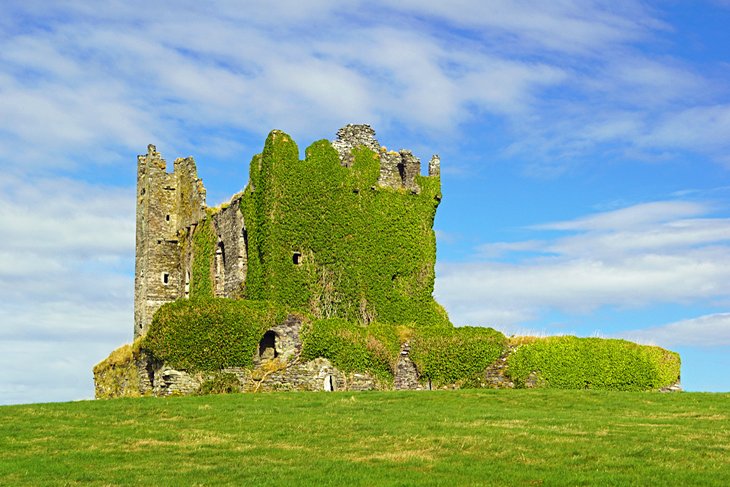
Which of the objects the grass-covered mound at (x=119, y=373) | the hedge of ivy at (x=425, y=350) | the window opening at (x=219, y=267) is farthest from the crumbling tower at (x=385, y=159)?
the grass-covered mound at (x=119, y=373)

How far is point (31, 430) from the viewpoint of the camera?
2983cm

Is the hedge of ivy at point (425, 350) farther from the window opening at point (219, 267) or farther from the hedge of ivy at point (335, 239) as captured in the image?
the window opening at point (219, 267)

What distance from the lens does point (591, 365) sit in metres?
46.3

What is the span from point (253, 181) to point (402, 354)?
12.6 meters

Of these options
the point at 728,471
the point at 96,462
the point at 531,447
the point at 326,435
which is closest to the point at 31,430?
the point at 96,462

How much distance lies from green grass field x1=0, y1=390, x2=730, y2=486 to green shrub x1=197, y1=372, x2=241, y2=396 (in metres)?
4.69

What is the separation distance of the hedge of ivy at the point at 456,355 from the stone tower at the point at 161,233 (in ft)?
66.1

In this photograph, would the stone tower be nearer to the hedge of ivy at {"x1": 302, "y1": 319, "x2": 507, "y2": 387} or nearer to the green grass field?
the hedge of ivy at {"x1": 302, "y1": 319, "x2": 507, "y2": 387}

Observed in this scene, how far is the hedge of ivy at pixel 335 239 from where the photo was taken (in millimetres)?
50625

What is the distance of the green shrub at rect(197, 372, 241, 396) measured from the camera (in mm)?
42094

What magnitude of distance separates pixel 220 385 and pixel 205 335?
2323mm

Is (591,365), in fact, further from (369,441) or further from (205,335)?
(369,441)

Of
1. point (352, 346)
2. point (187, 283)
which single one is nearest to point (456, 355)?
point (352, 346)

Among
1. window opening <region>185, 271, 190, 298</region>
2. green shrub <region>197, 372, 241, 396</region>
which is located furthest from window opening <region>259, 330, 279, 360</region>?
window opening <region>185, 271, 190, 298</region>
